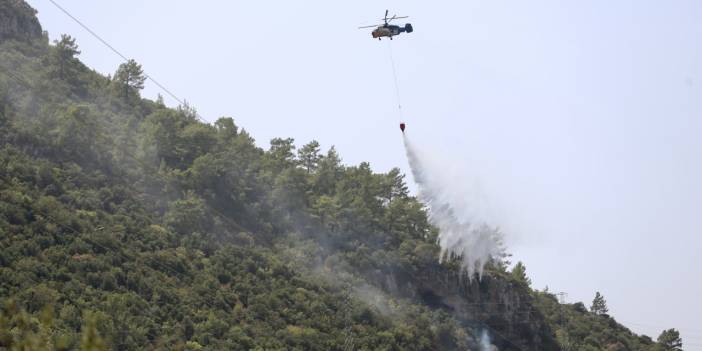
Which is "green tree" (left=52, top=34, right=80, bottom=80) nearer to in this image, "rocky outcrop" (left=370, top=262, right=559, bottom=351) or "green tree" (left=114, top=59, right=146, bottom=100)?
"green tree" (left=114, top=59, right=146, bottom=100)

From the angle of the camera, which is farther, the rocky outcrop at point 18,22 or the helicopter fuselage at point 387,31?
the rocky outcrop at point 18,22

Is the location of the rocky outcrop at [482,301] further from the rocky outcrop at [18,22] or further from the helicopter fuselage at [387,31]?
the rocky outcrop at [18,22]

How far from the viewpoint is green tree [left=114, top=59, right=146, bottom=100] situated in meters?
114

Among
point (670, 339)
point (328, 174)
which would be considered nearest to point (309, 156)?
point (328, 174)

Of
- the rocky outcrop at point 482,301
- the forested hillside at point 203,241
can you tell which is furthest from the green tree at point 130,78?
the rocky outcrop at point 482,301

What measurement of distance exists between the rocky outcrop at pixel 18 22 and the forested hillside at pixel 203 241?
26cm

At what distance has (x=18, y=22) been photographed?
4503 inches

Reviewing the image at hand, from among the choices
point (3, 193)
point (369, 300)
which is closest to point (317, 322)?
point (369, 300)

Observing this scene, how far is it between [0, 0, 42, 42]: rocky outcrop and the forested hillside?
0.26 m

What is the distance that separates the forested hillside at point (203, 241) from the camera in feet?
208

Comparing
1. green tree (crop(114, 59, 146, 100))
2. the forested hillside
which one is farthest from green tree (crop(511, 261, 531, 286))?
green tree (crop(114, 59, 146, 100))

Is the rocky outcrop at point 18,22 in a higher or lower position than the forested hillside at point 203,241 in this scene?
higher

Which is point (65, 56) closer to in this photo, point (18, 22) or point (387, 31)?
point (18, 22)

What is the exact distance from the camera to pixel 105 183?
269ft
